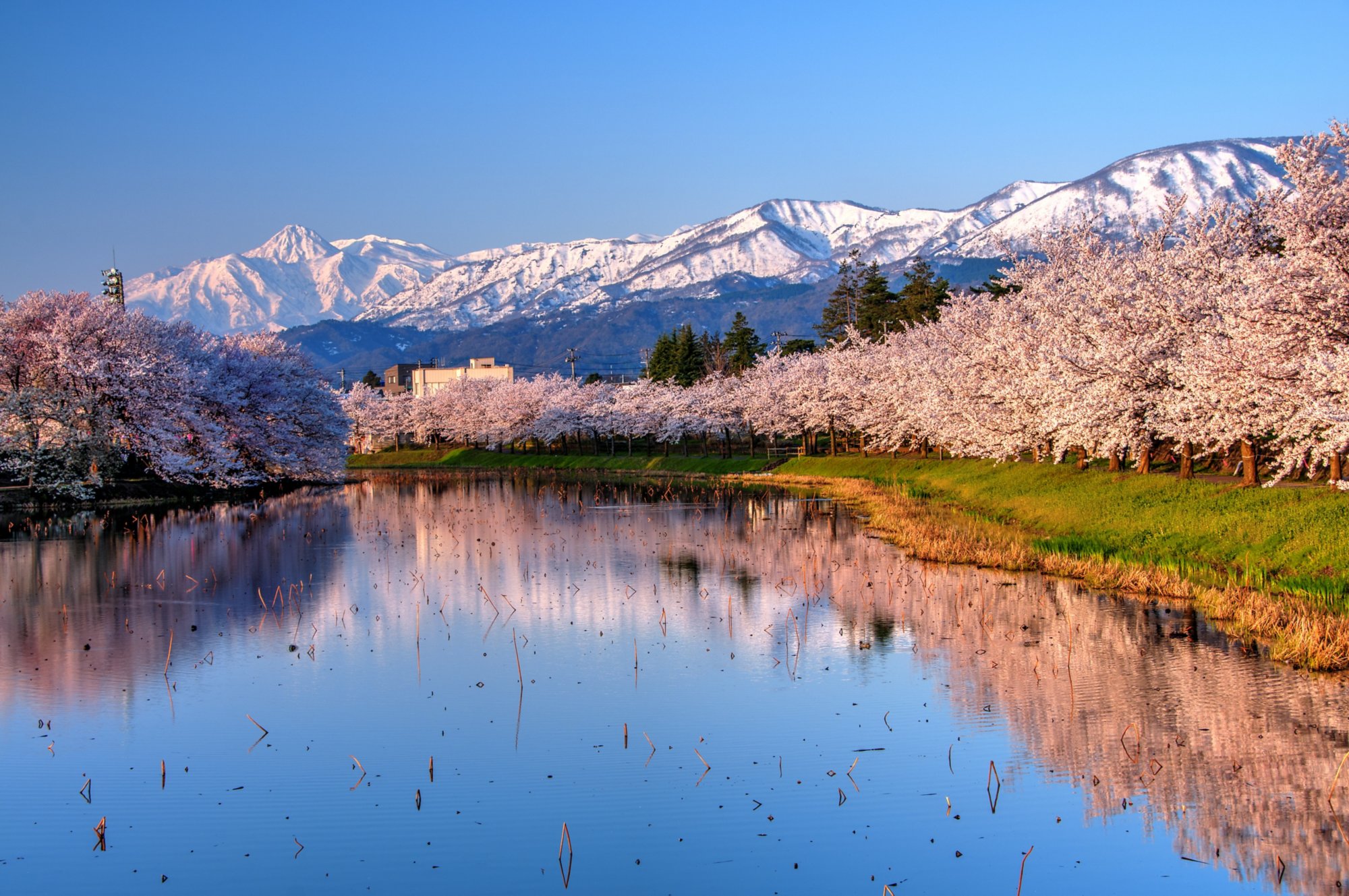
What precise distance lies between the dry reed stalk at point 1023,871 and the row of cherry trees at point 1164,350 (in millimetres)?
14652

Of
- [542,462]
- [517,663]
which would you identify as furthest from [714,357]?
[517,663]

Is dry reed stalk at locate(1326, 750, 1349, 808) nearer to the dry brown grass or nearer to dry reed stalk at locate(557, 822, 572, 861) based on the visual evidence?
the dry brown grass

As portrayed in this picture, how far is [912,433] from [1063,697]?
57642mm

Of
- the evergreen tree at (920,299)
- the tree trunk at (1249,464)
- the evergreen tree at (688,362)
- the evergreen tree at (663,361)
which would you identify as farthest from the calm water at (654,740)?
the evergreen tree at (663,361)

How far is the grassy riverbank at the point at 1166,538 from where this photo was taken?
76.3 feet

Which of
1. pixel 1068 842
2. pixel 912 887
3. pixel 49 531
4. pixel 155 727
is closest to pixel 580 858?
pixel 912 887

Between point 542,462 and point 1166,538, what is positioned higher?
point 1166,538

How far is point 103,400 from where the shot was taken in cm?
6169

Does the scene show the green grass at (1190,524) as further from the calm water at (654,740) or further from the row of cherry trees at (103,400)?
the row of cherry trees at (103,400)

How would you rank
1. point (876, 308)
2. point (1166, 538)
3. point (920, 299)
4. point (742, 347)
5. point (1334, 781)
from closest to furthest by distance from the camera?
point (1334, 781)
point (1166, 538)
point (920, 299)
point (876, 308)
point (742, 347)

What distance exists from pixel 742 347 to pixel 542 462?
33.8m

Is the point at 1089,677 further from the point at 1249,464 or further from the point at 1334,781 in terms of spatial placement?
the point at 1249,464

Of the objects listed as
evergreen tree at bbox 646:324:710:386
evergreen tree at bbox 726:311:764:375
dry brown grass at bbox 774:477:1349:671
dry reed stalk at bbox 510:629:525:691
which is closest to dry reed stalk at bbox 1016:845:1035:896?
dry reed stalk at bbox 510:629:525:691

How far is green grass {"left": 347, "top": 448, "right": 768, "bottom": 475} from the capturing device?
9994 cm
